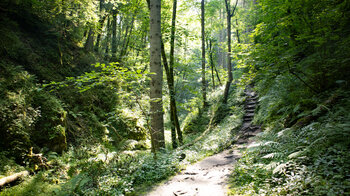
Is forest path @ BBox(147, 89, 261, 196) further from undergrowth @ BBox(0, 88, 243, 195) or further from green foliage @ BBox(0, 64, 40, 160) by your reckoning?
green foliage @ BBox(0, 64, 40, 160)

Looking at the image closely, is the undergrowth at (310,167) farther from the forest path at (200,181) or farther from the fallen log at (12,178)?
→ the fallen log at (12,178)

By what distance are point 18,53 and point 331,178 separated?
10.9 meters

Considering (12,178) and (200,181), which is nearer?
(200,181)

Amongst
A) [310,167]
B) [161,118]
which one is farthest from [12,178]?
[310,167]

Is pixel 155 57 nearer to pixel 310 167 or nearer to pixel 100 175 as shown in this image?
pixel 100 175

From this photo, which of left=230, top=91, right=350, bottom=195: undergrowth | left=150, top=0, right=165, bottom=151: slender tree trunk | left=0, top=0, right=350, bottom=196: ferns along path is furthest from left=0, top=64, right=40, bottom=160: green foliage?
left=230, top=91, right=350, bottom=195: undergrowth

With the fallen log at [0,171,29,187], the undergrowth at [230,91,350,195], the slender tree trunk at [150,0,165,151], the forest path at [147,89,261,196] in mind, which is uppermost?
the slender tree trunk at [150,0,165,151]

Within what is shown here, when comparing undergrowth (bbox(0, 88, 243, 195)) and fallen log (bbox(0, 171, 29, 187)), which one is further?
fallen log (bbox(0, 171, 29, 187))

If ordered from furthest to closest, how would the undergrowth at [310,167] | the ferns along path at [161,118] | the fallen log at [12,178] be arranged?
the fallen log at [12,178], the ferns along path at [161,118], the undergrowth at [310,167]

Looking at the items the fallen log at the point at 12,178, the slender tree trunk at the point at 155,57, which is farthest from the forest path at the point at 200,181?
the fallen log at the point at 12,178

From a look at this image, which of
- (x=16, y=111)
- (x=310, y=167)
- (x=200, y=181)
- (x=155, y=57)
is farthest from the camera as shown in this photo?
(x=155, y=57)

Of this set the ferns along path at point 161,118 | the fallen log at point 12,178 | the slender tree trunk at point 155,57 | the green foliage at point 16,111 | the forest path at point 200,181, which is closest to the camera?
the ferns along path at point 161,118

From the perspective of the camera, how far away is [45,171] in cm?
508

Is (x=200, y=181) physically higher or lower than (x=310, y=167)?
lower
